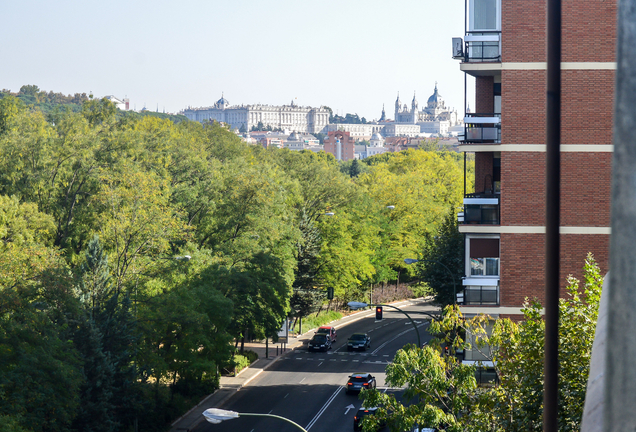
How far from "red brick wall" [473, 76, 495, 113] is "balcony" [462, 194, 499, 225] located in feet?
15.4

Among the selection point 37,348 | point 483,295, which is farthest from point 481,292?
point 37,348

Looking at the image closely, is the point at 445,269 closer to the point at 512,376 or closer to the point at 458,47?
the point at 458,47

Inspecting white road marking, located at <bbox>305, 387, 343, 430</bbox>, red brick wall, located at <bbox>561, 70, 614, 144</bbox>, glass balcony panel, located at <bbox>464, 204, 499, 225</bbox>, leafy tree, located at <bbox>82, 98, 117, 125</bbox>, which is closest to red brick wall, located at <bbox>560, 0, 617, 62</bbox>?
red brick wall, located at <bbox>561, 70, 614, 144</bbox>

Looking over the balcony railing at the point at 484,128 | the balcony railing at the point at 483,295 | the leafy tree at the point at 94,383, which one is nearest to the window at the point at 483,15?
the balcony railing at the point at 484,128

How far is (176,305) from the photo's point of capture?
1216 inches

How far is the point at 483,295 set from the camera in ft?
74.3

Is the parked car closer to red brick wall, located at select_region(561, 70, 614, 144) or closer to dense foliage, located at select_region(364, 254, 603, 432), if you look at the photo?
red brick wall, located at select_region(561, 70, 614, 144)

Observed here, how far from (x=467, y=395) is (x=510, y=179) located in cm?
846

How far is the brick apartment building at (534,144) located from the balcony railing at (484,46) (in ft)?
0.10

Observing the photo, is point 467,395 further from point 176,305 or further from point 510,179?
point 176,305

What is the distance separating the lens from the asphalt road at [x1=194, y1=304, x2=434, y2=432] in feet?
108

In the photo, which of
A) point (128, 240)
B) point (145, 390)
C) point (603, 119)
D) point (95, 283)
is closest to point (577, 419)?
point (603, 119)

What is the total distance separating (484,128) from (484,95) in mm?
3871

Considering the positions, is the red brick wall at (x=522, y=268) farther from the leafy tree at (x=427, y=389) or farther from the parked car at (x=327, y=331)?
the parked car at (x=327, y=331)
